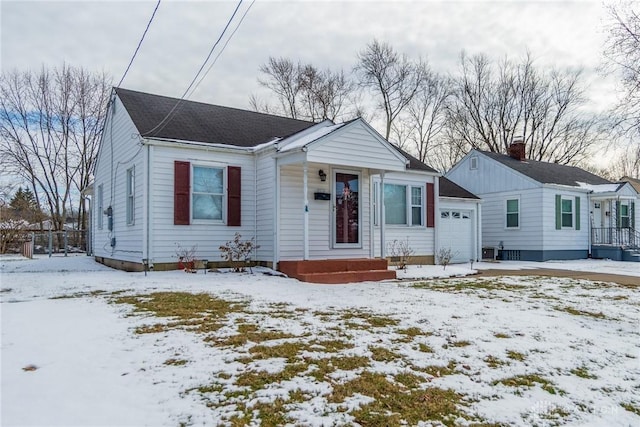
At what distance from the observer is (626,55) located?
359 inches

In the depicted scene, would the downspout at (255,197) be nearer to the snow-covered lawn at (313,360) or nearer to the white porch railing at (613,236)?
the snow-covered lawn at (313,360)

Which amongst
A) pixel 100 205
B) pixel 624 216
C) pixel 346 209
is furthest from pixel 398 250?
pixel 624 216

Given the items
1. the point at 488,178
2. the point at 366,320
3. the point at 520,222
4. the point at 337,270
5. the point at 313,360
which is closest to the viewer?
the point at 313,360

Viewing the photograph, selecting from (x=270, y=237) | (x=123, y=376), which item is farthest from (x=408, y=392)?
(x=270, y=237)

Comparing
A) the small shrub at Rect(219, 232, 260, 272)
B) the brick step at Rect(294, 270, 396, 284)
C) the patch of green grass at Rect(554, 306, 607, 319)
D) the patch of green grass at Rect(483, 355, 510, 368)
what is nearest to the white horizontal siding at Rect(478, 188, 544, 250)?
the brick step at Rect(294, 270, 396, 284)

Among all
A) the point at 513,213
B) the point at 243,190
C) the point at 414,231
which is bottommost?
the point at 414,231

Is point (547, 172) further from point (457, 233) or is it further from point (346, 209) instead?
point (346, 209)

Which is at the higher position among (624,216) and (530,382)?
(624,216)

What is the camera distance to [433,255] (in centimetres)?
1462

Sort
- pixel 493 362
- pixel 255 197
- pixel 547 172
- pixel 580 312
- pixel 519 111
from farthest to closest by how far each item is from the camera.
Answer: pixel 519 111, pixel 547 172, pixel 255 197, pixel 580 312, pixel 493 362

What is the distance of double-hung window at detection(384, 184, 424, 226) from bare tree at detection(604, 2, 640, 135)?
609 centimetres

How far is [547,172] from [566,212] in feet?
7.23

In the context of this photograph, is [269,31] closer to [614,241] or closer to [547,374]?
[547,374]

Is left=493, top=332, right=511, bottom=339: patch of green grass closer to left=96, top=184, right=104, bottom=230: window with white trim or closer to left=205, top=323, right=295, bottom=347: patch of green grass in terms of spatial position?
left=205, top=323, right=295, bottom=347: patch of green grass
